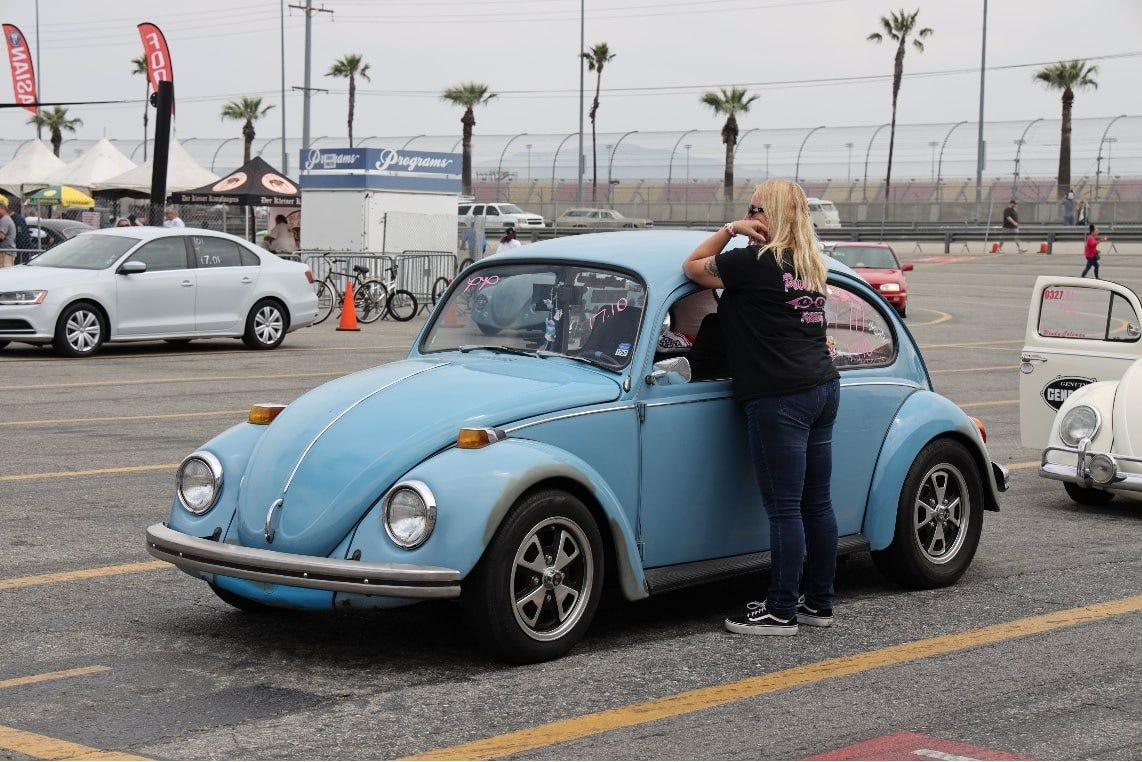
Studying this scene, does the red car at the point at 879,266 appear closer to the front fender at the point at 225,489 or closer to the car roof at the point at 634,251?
the car roof at the point at 634,251

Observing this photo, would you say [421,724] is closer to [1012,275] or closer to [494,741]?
[494,741]

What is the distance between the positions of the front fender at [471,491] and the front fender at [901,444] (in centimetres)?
168

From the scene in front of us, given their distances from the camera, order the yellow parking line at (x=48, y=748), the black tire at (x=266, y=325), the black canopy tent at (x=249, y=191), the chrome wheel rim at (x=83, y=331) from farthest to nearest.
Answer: the black canopy tent at (x=249, y=191), the black tire at (x=266, y=325), the chrome wheel rim at (x=83, y=331), the yellow parking line at (x=48, y=748)

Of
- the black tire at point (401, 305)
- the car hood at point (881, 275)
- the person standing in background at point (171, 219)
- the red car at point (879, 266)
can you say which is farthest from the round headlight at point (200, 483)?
the car hood at point (881, 275)

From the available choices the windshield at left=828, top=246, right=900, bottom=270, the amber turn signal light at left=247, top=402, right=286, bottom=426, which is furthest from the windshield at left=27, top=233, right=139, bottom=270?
the windshield at left=828, top=246, right=900, bottom=270

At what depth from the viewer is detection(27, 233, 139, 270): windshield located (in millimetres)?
19125

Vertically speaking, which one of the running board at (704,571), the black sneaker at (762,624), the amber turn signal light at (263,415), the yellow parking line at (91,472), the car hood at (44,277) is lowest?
the yellow parking line at (91,472)

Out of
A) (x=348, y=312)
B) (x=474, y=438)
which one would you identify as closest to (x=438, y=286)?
(x=348, y=312)

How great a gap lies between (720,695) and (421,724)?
42.5 inches

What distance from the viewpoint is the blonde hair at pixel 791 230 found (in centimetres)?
645

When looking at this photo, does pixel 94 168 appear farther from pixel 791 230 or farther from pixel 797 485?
pixel 797 485

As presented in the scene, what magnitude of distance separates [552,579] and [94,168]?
37.6 meters

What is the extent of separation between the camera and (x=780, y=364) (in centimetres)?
641

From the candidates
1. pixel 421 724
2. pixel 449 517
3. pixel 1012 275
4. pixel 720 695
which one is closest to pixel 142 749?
pixel 421 724
